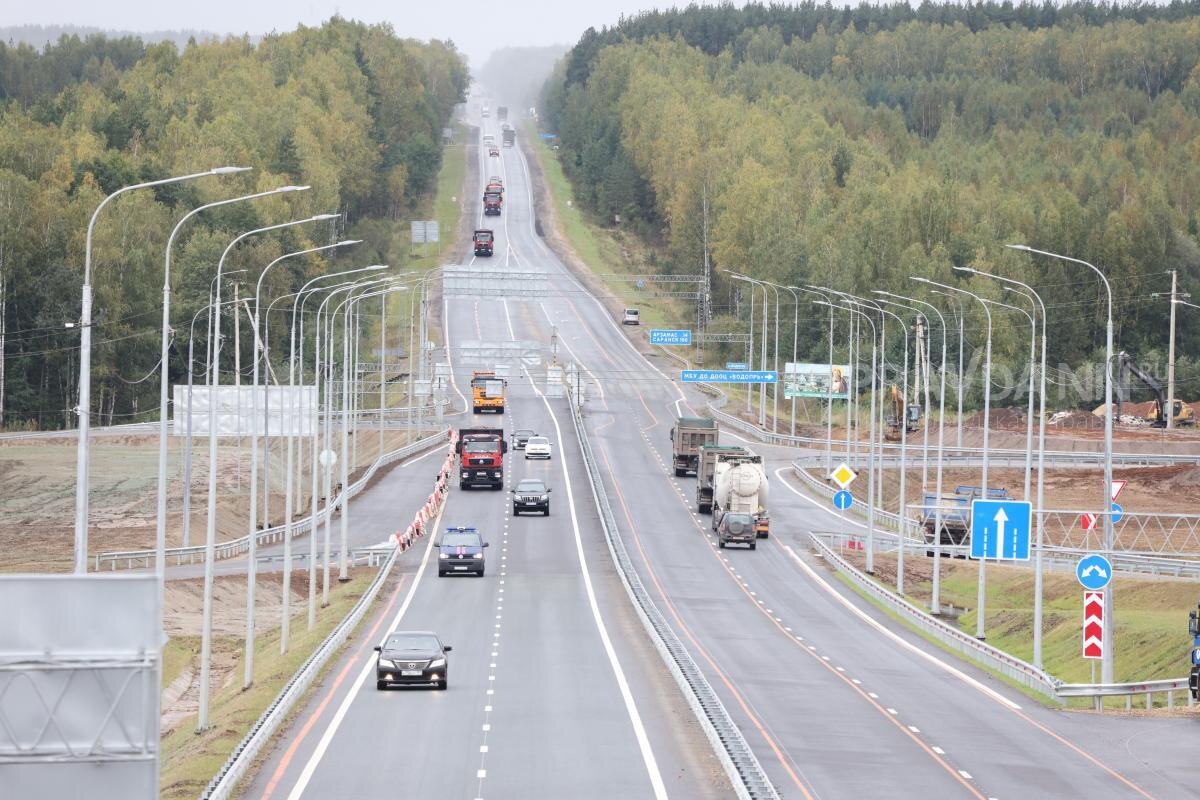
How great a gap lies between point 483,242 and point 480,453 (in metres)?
91.0

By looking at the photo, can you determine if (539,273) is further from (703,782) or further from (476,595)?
(703,782)

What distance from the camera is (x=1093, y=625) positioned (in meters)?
45.3

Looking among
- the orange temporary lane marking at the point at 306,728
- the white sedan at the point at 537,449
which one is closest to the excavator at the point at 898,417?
the white sedan at the point at 537,449

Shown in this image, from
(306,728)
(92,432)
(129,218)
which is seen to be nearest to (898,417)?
(92,432)

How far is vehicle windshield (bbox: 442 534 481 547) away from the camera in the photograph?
6931cm

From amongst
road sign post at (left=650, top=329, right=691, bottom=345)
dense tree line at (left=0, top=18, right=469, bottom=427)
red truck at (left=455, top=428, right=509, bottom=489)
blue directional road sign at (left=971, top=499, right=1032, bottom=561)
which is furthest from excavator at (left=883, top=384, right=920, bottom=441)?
blue directional road sign at (left=971, top=499, right=1032, bottom=561)

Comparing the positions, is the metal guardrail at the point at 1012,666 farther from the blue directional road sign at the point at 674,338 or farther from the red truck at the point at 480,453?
the blue directional road sign at the point at 674,338

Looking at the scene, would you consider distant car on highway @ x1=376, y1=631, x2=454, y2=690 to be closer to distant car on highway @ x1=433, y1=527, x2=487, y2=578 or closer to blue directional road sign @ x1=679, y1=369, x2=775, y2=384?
distant car on highway @ x1=433, y1=527, x2=487, y2=578

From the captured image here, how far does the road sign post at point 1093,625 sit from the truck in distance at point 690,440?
54312 mm

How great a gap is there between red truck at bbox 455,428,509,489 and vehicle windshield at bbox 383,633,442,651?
49.7m

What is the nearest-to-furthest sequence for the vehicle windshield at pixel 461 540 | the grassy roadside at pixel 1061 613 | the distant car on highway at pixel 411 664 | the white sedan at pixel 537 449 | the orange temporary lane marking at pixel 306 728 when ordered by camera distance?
1. the orange temporary lane marking at pixel 306 728
2. the distant car on highway at pixel 411 664
3. the grassy roadside at pixel 1061 613
4. the vehicle windshield at pixel 461 540
5. the white sedan at pixel 537 449

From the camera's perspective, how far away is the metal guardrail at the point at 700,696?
3036 centimetres

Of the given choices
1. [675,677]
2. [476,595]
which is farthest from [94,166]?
[675,677]

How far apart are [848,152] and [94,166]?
83783mm
